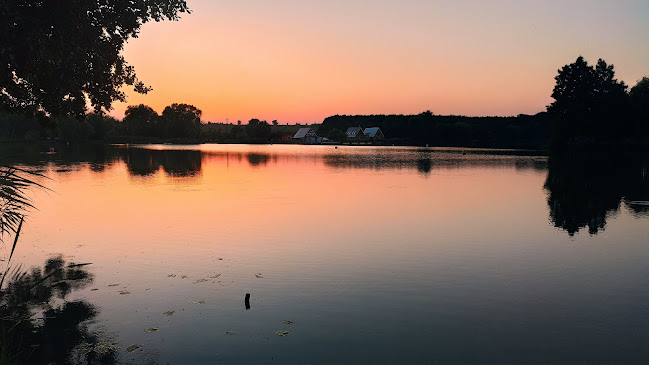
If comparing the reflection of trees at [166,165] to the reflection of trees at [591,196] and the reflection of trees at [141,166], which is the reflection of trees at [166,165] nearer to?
the reflection of trees at [141,166]

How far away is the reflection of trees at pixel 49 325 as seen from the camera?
977 centimetres

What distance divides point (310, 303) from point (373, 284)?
8.75 ft

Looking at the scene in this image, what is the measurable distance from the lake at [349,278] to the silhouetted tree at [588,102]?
303 feet

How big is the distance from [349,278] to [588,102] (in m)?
127

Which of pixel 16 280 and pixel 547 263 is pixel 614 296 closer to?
pixel 547 263

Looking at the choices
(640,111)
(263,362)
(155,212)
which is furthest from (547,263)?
(640,111)

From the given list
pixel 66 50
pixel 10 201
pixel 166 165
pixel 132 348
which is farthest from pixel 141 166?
pixel 132 348

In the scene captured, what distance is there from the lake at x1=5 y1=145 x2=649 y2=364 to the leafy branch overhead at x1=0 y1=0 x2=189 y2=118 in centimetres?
625

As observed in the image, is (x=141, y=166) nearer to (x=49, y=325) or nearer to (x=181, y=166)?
(x=181, y=166)

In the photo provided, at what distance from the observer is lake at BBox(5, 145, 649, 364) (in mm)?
10572

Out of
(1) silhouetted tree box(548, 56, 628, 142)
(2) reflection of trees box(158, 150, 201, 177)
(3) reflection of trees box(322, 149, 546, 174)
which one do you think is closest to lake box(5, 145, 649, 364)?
(2) reflection of trees box(158, 150, 201, 177)

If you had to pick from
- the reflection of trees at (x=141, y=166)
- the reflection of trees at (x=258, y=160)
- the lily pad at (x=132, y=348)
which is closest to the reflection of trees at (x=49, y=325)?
the lily pad at (x=132, y=348)

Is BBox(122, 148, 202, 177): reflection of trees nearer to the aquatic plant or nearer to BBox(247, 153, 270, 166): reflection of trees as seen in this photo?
BBox(247, 153, 270, 166): reflection of trees

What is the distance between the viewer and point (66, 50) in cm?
1655
